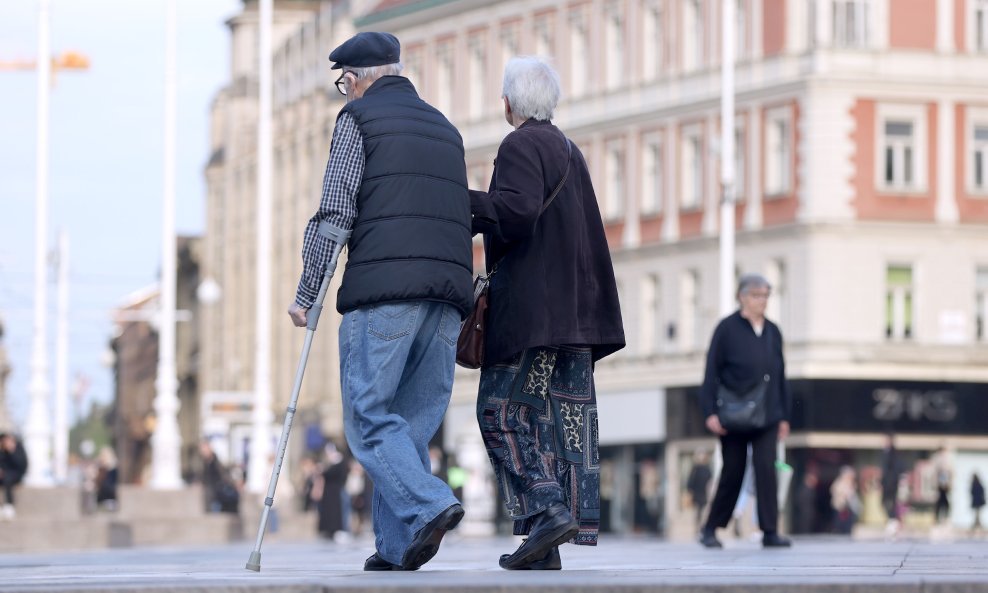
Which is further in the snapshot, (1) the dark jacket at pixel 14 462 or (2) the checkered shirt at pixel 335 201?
(1) the dark jacket at pixel 14 462

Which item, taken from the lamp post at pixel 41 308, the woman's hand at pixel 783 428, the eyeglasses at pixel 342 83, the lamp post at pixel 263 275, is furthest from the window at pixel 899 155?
the eyeglasses at pixel 342 83

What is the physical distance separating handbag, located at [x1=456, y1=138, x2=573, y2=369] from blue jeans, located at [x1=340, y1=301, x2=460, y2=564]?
0.39 m

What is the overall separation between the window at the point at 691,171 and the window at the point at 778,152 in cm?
299

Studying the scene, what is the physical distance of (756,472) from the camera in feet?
57.7

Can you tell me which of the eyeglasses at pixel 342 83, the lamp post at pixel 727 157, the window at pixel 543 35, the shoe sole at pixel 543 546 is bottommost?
the shoe sole at pixel 543 546

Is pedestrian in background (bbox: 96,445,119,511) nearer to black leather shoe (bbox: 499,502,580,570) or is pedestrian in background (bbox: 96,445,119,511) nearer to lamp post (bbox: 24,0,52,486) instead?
lamp post (bbox: 24,0,52,486)

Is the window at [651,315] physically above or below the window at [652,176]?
below

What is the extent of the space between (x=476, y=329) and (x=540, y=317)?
318 millimetres

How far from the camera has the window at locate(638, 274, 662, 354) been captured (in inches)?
2488

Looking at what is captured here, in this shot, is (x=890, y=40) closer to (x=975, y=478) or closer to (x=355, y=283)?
(x=975, y=478)

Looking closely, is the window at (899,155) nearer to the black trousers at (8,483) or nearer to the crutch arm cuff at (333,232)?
the black trousers at (8,483)

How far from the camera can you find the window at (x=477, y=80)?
236ft

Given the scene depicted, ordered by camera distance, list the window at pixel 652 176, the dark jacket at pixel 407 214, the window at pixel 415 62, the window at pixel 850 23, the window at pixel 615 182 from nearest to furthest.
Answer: the dark jacket at pixel 407 214, the window at pixel 850 23, the window at pixel 652 176, the window at pixel 615 182, the window at pixel 415 62

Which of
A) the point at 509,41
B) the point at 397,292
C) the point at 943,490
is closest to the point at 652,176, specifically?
the point at 509,41
